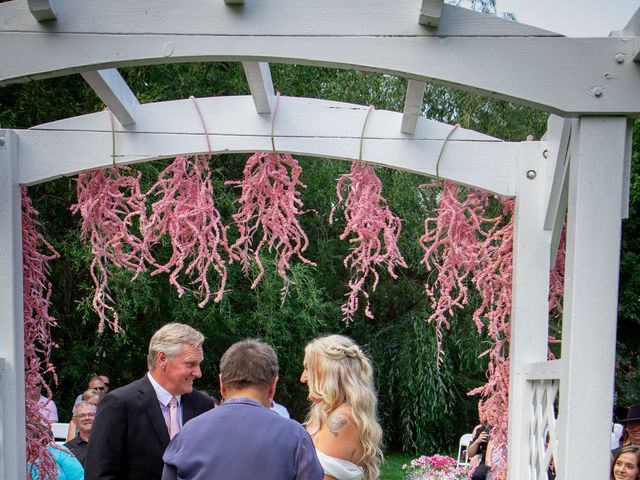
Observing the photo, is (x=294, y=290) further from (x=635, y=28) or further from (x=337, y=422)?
(x=635, y=28)

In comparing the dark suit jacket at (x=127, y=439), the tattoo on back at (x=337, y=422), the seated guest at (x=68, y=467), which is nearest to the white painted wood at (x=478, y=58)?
the tattoo on back at (x=337, y=422)

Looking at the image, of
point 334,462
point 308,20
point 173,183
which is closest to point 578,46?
point 308,20

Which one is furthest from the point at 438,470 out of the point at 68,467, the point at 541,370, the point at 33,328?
the point at 33,328

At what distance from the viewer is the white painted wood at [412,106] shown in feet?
10.7

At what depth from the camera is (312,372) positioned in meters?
3.08

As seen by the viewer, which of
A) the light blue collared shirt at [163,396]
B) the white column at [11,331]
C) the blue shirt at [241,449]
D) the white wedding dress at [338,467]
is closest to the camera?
the blue shirt at [241,449]

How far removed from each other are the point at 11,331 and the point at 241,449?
1.26 metres

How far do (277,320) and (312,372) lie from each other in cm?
614

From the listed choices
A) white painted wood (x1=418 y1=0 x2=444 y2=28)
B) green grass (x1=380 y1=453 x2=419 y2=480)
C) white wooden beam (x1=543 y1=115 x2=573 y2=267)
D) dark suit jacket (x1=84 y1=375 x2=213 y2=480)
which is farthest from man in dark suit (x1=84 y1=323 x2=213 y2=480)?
green grass (x1=380 y1=453 x2=419 y2=480)

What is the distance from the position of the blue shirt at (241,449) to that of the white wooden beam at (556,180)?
139cm

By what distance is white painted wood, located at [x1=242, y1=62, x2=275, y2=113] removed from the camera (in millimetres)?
3215

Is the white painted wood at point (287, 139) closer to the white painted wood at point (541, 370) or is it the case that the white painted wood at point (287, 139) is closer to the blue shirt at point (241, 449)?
the white painted wood at point (541, 370)

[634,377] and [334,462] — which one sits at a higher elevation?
[334,462]

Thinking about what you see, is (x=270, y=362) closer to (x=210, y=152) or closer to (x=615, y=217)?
(x=615, y=217)
